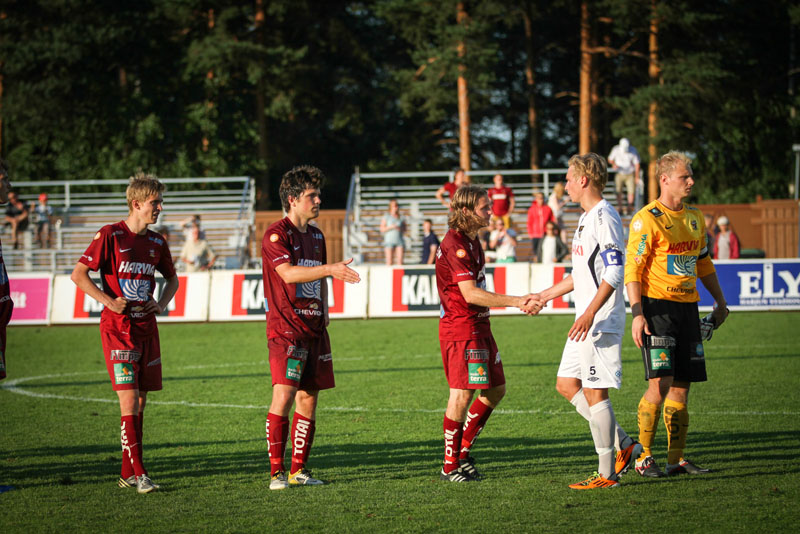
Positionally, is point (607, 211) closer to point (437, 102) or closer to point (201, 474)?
point (201, 474)

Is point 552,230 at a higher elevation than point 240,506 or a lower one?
higher

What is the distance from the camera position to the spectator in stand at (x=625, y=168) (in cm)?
2511

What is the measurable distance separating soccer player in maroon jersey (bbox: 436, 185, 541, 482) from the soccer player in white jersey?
1.77 ft

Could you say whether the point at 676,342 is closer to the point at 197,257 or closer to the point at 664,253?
the point at 664,253

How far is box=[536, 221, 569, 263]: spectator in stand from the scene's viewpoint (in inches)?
798

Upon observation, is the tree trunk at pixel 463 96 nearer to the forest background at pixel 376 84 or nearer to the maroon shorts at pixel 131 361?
the forest background at pixel 376 84

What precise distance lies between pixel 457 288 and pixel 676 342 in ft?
5.31

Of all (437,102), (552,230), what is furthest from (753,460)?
(437,102)

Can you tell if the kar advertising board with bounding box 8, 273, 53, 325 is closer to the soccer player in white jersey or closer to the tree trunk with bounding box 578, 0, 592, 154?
the soccer player in white jersey

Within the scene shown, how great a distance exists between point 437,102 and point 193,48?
412 inches

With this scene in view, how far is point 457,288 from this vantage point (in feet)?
20.4

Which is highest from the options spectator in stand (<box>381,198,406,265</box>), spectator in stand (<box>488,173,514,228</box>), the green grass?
spectator in stand (<box>488,173,514,228</box>)

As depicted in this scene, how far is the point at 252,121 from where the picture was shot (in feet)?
130

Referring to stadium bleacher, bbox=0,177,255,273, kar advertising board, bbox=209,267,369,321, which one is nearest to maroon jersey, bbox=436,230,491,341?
kar advertising board, bbox=209,267,369,321
